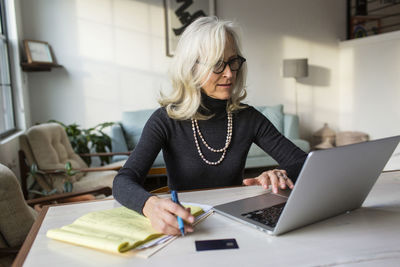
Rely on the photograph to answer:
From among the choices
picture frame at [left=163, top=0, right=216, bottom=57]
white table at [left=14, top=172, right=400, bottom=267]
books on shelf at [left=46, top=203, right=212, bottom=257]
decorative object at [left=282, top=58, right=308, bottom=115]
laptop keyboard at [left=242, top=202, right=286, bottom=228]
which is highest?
picture frame at [left=163, top=0, right=216, bottom=57]

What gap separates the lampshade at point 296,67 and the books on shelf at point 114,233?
4.40m

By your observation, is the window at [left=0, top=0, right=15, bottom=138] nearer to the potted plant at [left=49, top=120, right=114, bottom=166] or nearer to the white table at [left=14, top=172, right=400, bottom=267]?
the potted plant at [left=49, top=120, right=114, bottom=166]

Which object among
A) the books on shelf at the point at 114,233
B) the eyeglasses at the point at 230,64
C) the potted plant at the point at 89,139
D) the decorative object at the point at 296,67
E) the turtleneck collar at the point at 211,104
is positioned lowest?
the potted plant at the point at 89,139

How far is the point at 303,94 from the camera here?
5.57m

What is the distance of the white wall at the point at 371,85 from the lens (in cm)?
471

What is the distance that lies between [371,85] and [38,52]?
425cm

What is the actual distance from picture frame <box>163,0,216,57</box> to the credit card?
14.1 feet

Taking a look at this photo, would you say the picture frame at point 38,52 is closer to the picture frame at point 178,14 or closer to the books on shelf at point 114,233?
the picture frame at point 178,14

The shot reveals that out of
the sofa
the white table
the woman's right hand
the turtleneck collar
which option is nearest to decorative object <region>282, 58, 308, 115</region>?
the sofa

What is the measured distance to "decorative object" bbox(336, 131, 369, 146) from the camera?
16.9 ft

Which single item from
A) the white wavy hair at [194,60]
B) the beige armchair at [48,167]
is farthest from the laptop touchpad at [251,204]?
the beige armchair at [48,167]

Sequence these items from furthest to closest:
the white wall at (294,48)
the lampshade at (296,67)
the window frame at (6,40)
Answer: the white wall at (294,48), the lampshade at (296,67), the window frame at (6,40)

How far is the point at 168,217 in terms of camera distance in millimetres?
866

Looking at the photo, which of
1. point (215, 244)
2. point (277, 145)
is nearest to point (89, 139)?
point (277, 145)
